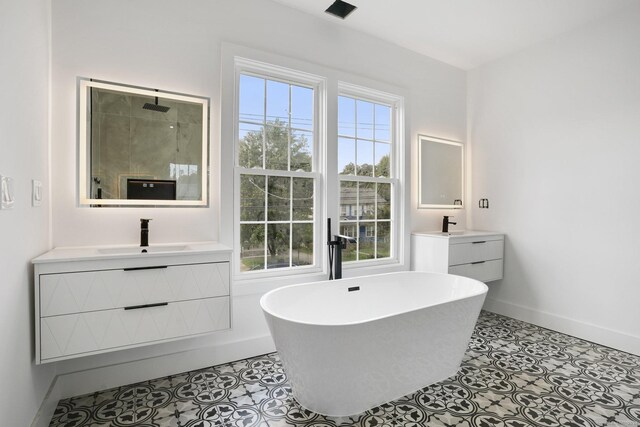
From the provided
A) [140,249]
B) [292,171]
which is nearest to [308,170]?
[292,171]

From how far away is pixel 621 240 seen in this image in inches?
111

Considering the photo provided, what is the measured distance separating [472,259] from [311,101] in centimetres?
225

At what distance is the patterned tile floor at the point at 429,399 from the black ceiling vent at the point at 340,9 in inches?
114

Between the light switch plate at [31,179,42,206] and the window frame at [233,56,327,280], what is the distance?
1.16 metres

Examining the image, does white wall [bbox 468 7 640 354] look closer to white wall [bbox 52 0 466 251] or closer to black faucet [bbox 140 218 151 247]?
white wall [bbox 52 0 466 251]

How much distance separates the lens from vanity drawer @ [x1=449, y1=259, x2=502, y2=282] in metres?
3.27

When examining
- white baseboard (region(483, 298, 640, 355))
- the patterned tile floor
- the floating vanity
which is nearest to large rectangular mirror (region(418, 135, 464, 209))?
white baseboard (region(483, 298, 640, 355))

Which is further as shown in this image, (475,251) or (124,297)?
(475,251)

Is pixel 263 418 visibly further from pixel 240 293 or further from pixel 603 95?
pixel 603 95

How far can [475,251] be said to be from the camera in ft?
11.2

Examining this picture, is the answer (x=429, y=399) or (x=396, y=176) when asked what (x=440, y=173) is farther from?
(x=429, y=399)

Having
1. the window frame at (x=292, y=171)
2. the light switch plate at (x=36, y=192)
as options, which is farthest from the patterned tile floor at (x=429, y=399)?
the light switch plate at (x=36, y=192)

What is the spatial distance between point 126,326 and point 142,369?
55 centimetres

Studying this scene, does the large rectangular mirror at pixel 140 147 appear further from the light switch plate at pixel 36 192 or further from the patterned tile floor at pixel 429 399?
the patterned tile floor at pixel 429 399
